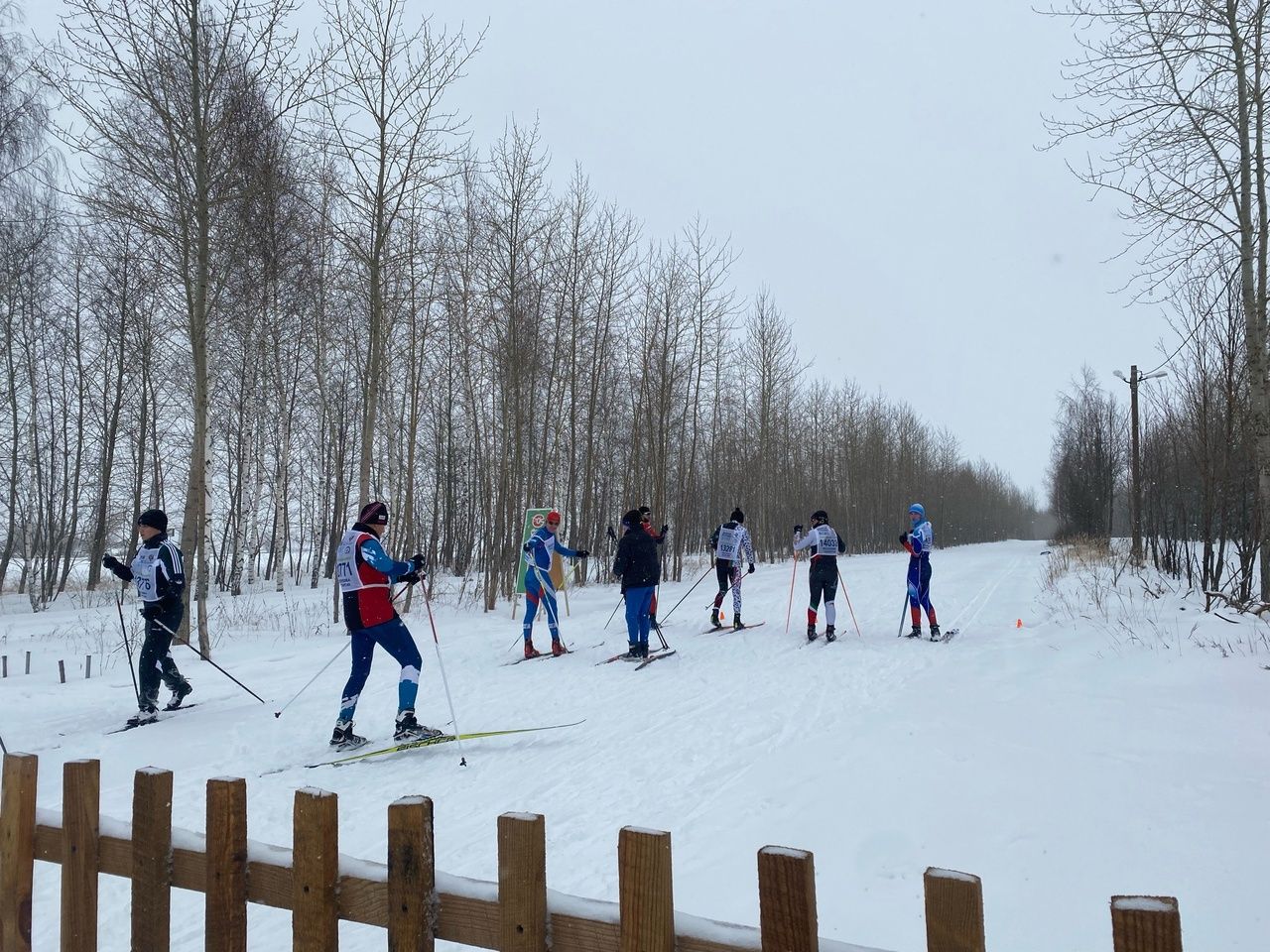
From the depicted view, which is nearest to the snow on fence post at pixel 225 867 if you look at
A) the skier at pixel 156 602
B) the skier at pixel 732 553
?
the skier at pixel 156 602

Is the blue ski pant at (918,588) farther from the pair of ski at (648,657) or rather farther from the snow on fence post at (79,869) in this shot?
the snow on fence post at (79,869)

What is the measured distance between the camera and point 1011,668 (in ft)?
30.8

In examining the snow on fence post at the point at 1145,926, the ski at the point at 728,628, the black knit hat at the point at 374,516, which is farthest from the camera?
the ski at the point at 728,628

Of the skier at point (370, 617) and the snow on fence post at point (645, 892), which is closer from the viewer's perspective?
the snow on fence post at point (645, 892)

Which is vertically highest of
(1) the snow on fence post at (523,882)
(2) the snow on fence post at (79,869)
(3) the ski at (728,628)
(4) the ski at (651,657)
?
(1) the snow on fence post at (523,882)

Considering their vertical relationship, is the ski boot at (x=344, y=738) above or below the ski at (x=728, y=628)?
above

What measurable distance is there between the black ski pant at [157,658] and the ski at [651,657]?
17.7 feet

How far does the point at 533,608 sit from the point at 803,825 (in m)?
7.70

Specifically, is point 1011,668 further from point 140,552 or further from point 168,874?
point 140,552

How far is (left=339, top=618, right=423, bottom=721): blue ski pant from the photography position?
693 cm

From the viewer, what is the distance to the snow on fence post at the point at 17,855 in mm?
2377

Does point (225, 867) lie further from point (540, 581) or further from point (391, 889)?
point (540, 581)

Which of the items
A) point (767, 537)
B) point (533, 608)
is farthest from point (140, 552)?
point (767, 537)

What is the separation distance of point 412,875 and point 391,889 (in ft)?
0.27
